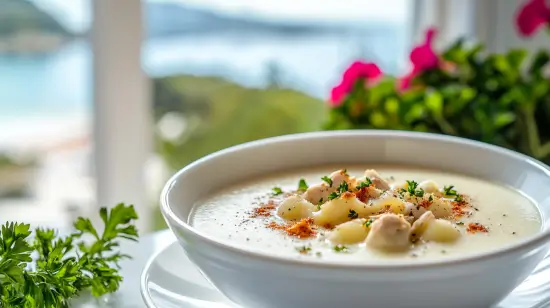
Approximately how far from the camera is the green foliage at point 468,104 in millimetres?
1552

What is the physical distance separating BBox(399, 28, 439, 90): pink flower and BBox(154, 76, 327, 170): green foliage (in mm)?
537

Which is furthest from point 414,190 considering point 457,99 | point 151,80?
point 151,80

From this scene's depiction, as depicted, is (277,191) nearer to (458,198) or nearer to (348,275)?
(458,198)

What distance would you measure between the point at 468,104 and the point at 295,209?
0.84 meters

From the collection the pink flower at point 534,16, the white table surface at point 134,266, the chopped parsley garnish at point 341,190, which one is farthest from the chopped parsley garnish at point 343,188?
the pink flower at point 534,16

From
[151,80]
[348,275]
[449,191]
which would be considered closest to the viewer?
[348,275]

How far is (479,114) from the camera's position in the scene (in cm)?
153

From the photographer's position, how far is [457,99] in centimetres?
156

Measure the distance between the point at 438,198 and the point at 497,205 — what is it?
0.09 metres

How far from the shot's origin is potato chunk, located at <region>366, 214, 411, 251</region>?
2.36 ft

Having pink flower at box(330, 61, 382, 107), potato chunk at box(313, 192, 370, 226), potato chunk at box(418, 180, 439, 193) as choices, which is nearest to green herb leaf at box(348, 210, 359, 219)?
potato chunk at box(313, 192, 370, 226)

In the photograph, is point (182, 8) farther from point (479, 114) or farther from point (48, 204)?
point (479, 114)

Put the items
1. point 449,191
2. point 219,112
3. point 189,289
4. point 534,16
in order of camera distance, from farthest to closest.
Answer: point 219,112 < point 534,16 < point 449,191 < point 189,289

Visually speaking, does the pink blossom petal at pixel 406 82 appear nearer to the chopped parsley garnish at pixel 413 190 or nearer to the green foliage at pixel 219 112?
the green foliage at pixel 219 112
